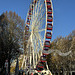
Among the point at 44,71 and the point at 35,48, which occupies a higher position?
the point at 35,48

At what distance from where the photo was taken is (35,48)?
22.0 metres

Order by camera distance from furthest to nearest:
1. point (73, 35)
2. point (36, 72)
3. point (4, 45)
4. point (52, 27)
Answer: point (73, 35)
point (4, 45)
point (36, 72)
point (52, 27)

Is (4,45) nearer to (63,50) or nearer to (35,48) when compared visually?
(35,48)

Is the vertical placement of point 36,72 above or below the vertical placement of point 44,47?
below

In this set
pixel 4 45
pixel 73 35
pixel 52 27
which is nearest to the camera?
pixel 52 27

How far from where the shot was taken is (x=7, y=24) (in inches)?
1162

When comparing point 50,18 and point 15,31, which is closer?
point 50,18

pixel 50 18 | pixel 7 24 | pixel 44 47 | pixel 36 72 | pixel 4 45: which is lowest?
pixel 36 72

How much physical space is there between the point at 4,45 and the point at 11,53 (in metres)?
2.42

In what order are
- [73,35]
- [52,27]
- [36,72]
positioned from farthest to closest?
1. [73,35]
2. [36,72]
3. [52,27]

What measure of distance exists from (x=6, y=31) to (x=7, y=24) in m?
1.49

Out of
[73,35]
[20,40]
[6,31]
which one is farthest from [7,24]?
[73,35]

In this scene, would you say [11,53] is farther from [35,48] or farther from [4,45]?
[35,48]

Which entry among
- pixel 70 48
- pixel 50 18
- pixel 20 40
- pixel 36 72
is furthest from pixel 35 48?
pixel 70 48
